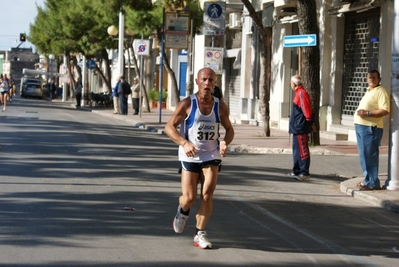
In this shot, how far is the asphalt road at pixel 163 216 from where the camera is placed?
27.2 feet

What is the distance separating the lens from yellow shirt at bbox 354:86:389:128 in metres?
13.6

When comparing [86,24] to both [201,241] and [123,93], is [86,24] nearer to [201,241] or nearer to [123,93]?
[123,93]

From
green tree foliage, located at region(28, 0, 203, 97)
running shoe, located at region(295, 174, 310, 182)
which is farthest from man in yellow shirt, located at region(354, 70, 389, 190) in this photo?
green tree foliage, located at region(28, 0, 203, 97)

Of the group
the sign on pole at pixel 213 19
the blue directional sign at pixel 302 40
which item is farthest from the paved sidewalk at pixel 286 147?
the sign on pole at pixel 213 19

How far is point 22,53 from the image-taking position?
624 feet

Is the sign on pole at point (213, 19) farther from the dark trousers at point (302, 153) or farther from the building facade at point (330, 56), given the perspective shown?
the dark trousers at point (302, 153)

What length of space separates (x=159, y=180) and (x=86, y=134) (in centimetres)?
1130

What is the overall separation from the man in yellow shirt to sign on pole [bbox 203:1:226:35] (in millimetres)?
11875

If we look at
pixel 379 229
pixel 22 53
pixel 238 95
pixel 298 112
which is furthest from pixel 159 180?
pixel 22 53

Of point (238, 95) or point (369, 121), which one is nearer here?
point (369, 121)

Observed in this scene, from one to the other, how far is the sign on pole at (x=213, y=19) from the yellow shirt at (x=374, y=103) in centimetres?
1191

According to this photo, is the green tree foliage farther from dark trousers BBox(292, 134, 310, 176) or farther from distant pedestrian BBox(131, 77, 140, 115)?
dark trousers BBox(292, 134, 310, 176)

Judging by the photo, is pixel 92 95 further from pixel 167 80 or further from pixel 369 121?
pixel 369 121

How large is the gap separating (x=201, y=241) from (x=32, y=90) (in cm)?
7092
